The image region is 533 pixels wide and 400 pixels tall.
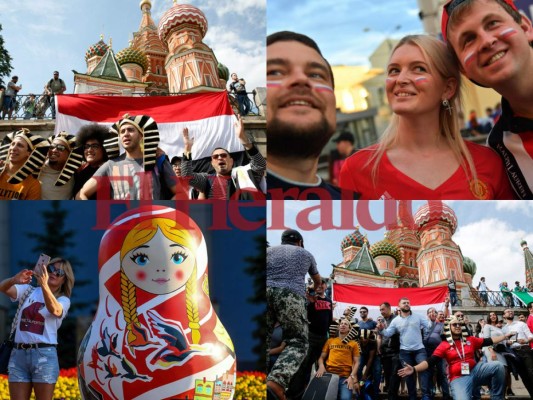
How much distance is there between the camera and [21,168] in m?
7.55

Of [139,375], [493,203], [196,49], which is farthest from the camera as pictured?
[196,49]

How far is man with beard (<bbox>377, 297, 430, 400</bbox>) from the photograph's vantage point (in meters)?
6.94

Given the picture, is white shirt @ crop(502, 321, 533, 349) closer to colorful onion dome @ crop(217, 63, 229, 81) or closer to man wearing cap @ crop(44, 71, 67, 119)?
colorful onion dome @ crop(217, 63, 229, 81)

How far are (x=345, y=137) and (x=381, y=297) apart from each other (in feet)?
5.38

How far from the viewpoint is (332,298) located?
23.9 feet

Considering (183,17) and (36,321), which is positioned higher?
(183,17)

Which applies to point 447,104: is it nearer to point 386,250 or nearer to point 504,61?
point 504,61

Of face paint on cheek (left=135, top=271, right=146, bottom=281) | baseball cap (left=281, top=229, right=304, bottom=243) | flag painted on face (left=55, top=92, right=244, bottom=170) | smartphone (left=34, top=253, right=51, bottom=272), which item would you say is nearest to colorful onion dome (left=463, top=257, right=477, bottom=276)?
baseball cap (left=281, top=229, right=304, bottom=243)

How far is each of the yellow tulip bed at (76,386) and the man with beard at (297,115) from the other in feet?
5.91

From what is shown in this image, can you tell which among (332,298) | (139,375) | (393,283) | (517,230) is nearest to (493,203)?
(517,230)

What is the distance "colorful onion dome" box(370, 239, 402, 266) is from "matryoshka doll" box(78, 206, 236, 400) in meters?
1.89

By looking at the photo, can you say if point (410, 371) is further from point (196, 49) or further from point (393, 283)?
point (196, 49)

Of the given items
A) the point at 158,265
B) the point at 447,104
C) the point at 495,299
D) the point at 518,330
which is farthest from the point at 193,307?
the point at 447,104

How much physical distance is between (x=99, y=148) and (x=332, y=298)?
284 centimetres
